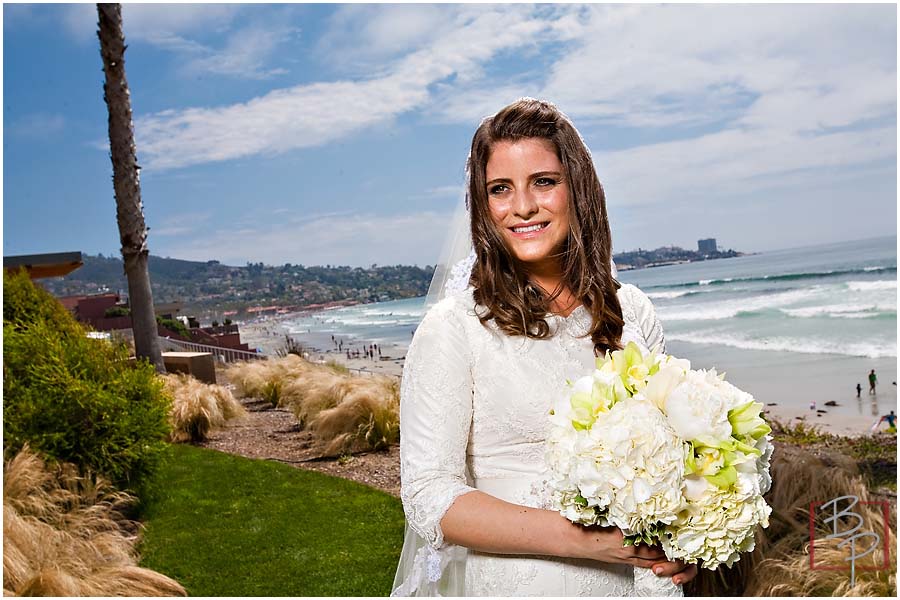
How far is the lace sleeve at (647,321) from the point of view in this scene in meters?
2.08

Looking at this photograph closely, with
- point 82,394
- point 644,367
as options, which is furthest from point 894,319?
point 644,367

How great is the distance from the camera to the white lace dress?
5.55 ft

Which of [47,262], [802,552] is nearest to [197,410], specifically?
[47,262]

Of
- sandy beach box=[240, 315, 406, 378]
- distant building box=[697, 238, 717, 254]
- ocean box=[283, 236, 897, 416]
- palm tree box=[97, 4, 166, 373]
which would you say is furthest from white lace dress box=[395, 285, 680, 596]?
distant building box=[697, 238, 717, 254]

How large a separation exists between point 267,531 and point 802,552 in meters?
3.60

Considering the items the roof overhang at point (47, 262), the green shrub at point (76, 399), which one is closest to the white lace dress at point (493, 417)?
the green shrub at point (76, 399)

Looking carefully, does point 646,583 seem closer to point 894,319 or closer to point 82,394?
point 82,394

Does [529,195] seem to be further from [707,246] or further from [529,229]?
[707,246]

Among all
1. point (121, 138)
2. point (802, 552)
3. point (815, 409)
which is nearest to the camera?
point (802, 552)

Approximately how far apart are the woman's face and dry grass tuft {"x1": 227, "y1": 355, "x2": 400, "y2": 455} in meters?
5.62

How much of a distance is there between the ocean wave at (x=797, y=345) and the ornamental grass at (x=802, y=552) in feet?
41.6

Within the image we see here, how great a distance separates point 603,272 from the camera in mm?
1979

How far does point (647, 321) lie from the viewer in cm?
210

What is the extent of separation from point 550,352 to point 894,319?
19.4 meters
